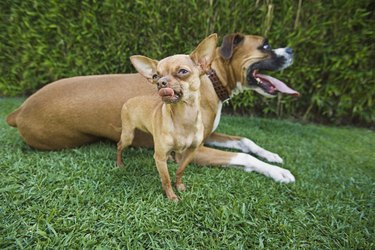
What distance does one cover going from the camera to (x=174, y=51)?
15.3ft

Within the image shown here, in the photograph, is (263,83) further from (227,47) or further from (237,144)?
(237,144)

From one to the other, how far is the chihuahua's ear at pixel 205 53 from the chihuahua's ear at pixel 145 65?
0.83ft

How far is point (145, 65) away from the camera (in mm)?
1923

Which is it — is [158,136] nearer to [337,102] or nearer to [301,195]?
[301,195]

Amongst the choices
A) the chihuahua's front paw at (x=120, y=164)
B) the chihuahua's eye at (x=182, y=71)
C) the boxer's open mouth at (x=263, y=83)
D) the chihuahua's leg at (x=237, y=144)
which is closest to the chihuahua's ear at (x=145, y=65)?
the chihuahua's eye at (x=182, y=71)

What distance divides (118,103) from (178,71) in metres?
1.27

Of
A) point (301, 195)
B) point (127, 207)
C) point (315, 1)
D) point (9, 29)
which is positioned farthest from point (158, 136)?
point (9, 29)

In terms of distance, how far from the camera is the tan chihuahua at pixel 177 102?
5.59ft

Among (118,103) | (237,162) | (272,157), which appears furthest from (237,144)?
(118,103)

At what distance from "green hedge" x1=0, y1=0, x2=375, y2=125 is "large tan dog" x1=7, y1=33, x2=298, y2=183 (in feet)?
5.06

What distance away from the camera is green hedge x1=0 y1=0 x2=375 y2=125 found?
4.37 m

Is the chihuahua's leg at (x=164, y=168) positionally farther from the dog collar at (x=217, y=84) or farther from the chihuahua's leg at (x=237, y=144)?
the chihuahua's leg at (x=237, y=144)

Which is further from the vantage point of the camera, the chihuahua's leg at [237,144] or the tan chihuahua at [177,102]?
the chihuahua's leg at [237,144]

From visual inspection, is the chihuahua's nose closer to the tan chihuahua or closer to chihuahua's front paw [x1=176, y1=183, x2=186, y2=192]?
the tan chihuahua
